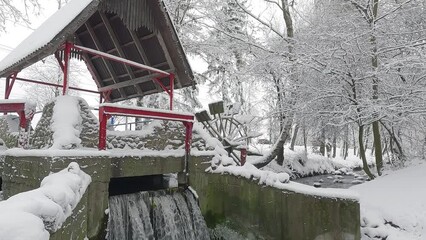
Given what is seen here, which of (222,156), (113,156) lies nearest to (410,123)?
(222,156)

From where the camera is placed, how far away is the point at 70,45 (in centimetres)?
625

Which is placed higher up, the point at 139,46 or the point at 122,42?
the point at 122,42

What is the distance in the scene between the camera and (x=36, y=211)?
7.80ft

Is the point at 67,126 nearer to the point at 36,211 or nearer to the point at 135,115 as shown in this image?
the point at 135,115

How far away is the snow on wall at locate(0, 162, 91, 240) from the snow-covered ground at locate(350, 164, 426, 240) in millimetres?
5389

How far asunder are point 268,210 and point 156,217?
7.57ft

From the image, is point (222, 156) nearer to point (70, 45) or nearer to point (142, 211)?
point (142, 211)

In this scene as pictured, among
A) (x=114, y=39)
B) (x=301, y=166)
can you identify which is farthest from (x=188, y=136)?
(x=301, y=166)

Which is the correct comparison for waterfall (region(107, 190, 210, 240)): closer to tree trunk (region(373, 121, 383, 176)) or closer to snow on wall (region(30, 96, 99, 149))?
snow on wall (region(30, 96, 99, 149))

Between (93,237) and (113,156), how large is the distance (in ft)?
4.80

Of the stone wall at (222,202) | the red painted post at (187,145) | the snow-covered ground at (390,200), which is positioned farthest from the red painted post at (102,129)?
the snow-covered ground at (390,200)

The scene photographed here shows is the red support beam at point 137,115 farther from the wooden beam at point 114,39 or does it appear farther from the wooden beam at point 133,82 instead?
the wooden beam at point 114,39

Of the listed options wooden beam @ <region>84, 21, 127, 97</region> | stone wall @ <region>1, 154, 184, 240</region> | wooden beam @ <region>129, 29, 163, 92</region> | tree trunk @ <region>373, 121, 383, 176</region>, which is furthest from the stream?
stone wall @ <region>1, 154, 184, 240</region>

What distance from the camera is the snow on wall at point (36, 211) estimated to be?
1888 millimetres
